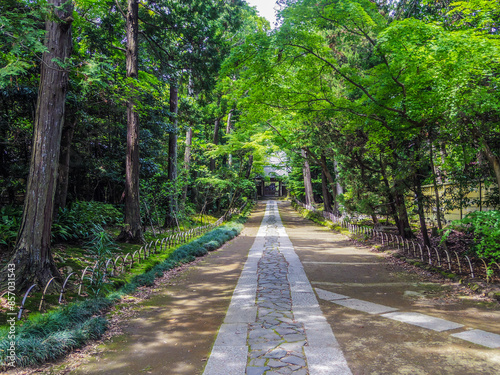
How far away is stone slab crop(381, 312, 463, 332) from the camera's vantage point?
4008 mm

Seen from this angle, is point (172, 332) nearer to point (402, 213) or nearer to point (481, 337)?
point (481, 337)

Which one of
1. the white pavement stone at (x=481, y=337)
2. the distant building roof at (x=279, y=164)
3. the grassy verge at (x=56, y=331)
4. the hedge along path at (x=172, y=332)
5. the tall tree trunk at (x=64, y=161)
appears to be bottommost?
the hedge along path at (x=172, y=332)

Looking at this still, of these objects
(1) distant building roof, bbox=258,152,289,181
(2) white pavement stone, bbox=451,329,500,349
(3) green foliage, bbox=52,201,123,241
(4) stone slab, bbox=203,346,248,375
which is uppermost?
(1) distant building roof, bbox=258,152,289,181

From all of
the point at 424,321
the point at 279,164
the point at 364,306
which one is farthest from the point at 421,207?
the point at 279,164

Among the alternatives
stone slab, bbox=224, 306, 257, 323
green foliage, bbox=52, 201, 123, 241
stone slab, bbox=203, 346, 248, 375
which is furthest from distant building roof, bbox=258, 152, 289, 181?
stone slab, bbox=203, 346, 248, 375

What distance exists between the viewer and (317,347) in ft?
11.5

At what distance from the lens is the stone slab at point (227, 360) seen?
10.1ft

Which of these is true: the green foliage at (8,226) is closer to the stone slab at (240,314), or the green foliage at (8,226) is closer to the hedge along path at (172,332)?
the hedge along path at (172,332)

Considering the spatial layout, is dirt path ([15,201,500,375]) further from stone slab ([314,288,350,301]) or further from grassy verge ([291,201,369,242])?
grassy verge ([291,201,369,242])

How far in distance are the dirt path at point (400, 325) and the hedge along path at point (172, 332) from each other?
1772 millimetres

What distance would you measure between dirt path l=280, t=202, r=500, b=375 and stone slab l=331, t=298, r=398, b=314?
0.33 ft

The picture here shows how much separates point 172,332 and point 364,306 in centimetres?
314

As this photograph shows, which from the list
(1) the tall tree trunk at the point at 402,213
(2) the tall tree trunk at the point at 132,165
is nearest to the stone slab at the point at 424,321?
(1) the tall tree trunk at the point at 402,213

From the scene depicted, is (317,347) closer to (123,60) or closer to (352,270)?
(352,270)
